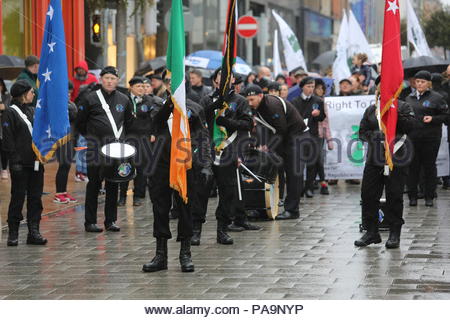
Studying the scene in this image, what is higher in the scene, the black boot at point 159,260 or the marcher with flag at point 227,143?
the marcher with flag at point 227,143

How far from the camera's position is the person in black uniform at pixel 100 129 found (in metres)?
12.7

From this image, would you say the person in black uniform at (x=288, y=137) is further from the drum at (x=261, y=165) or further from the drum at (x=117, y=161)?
the drum at (x=117, y=161)

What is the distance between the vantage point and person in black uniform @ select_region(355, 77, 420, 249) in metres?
11.3

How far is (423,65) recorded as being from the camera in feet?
64.2

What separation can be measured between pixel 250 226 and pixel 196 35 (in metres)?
31.7

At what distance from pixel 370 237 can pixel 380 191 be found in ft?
1.69

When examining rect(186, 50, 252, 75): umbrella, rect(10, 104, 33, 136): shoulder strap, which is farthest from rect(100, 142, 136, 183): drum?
rect(186, 50, 252, 75): umbrella

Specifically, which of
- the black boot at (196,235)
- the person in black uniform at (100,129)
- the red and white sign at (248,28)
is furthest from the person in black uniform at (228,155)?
the red and white sign at (248,28)

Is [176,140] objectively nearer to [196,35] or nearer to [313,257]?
[313,257]

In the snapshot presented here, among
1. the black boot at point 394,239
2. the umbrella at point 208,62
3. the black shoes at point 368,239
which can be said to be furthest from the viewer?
the umbrella at point 208,62

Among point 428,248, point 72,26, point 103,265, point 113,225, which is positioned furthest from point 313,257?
point 72,26

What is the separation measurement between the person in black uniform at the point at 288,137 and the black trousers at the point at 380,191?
250 centimetres

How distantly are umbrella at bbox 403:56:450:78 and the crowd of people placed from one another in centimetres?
274

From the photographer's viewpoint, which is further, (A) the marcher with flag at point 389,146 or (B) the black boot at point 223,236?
(B) the black boot at point 223,236
